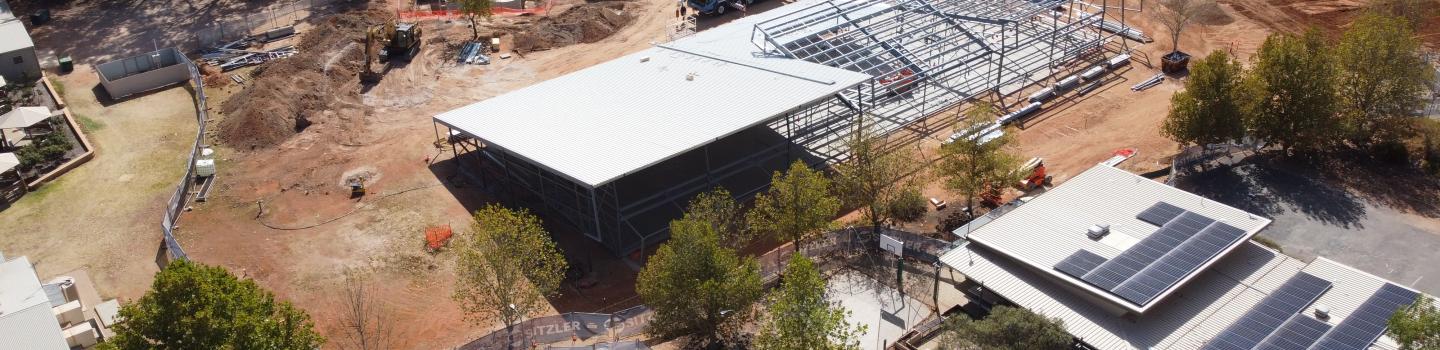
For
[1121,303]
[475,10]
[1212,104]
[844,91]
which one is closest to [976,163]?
[844,91]

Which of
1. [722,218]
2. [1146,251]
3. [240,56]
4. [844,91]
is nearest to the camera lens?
[1146,251]

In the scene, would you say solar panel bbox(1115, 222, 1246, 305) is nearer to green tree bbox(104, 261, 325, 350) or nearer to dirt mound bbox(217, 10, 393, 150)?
green tree bbox(104, 261, 325, 350)

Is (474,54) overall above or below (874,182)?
below

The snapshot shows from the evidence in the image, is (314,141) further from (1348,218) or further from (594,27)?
(1348,218)

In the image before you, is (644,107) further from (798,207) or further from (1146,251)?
(1146,251)

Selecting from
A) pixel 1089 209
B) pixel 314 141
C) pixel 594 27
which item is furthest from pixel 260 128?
pixel 1089 209
